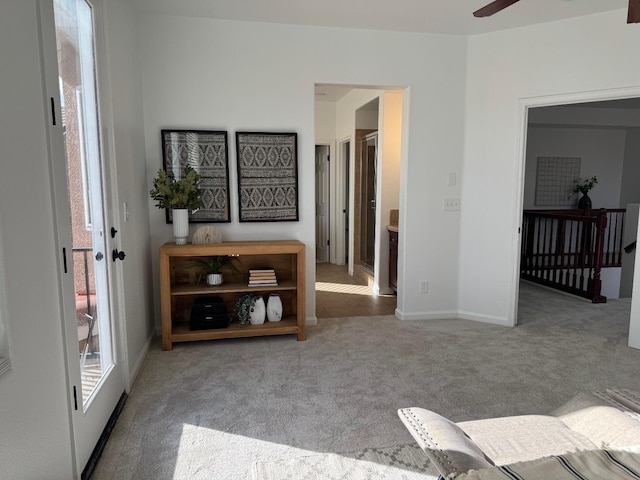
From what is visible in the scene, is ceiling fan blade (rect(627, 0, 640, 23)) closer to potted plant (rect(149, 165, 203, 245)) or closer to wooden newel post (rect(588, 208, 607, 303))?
potted plant (rect(149, 165, 203, 245))

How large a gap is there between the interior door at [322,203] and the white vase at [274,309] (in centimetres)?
374

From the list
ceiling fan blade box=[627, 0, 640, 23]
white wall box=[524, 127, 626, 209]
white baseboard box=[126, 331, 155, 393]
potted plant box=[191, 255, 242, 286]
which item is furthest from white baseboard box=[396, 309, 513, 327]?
white wall box=[524, 127, 626, 209]

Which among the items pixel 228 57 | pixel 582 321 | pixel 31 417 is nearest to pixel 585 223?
pixel 582 321

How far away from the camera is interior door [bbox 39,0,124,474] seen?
5.79 ft

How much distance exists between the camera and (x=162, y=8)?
11.1 feet

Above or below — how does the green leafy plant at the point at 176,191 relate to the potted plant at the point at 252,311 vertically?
above

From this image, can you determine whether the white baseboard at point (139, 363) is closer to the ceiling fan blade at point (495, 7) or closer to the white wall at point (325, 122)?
the ceiling fan blade at point (495, 7)

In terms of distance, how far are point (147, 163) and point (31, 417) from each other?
2549 mm

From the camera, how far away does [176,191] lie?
3434mm

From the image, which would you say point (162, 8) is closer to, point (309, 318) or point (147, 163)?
point (147, 163)

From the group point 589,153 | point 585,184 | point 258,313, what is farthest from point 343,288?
point 589,153

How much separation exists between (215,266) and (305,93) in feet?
5.62

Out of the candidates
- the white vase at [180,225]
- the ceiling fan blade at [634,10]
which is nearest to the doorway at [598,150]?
the ceiling fan blade at [634,10]

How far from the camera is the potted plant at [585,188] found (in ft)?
24.3
